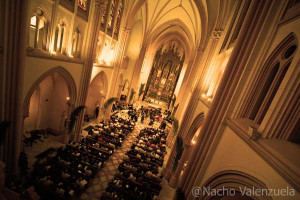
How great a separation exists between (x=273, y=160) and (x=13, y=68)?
8337mm

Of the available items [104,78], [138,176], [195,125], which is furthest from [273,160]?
[104,78]

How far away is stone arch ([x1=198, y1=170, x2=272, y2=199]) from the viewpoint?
9.31 ft

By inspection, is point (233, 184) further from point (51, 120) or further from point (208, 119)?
point (51, 120)

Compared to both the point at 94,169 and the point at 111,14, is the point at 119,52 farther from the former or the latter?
the point at 94,169

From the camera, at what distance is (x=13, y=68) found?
574 centimetres

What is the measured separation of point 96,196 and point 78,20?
33.6 ft

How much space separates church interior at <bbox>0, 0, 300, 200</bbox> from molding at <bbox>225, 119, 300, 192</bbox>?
2cm

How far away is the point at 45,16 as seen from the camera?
24.0 feet

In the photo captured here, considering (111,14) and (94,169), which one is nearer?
(94,169)

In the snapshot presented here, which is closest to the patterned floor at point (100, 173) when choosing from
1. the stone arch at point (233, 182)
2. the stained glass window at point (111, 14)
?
the stone arch at point (233, 182)

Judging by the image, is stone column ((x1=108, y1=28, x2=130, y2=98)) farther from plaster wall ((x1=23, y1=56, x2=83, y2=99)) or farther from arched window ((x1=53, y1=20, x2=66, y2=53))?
plaster wall ((x1=23, y1=56, x2=83, y2=99))

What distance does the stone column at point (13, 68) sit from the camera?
17.4ft

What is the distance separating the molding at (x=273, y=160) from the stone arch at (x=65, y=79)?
8.82 metres

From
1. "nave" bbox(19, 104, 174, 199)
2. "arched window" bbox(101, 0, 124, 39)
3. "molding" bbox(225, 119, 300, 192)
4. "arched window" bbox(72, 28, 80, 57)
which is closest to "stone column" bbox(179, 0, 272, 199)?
"molding" bbox(225, 119, 300, 192)
